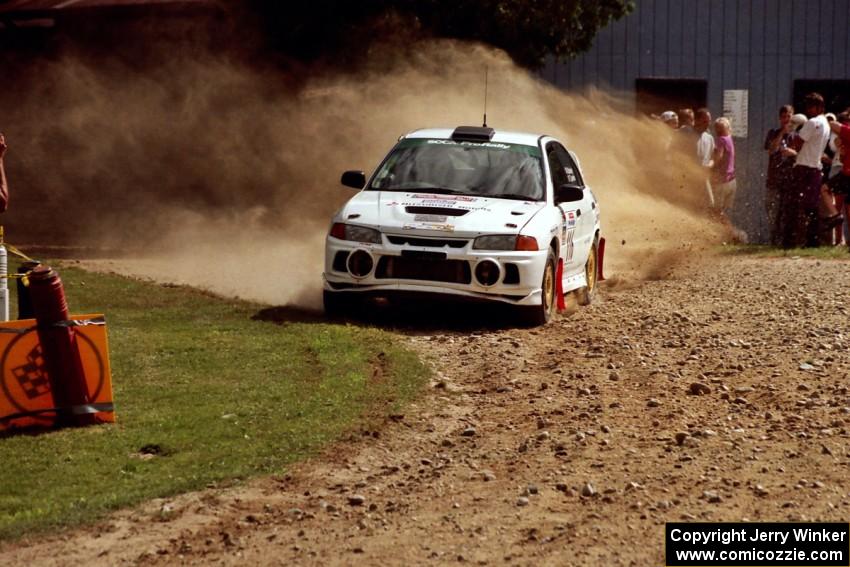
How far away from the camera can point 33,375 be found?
834 centimetres

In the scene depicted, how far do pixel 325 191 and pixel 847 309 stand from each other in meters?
11.7

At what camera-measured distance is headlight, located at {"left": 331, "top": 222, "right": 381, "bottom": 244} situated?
12414 millimetres

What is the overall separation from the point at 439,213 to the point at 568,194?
53.3 inches

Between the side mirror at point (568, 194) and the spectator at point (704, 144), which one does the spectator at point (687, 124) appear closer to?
the spectator at point (704, 144)

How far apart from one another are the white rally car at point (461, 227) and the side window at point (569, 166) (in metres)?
0.53


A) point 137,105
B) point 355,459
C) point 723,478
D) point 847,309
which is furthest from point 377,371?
point 137,105

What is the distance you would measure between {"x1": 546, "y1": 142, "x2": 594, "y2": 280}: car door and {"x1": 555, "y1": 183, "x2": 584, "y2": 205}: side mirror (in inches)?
2.7

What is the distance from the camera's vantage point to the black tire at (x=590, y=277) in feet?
48.1

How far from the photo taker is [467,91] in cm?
2202

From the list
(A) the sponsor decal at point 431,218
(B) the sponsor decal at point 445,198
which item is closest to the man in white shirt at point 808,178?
(B) the sponsor decal at point 445,198

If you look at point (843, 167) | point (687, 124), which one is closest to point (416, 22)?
point (687, 124)

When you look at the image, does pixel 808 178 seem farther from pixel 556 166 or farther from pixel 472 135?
pixel 472 135

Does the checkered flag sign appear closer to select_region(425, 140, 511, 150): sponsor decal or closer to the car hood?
the car hood

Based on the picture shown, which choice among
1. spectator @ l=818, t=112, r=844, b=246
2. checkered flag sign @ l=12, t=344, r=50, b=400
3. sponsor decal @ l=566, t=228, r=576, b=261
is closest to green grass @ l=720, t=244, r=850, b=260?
spectator @ l=818, t=112, r=844, b=246
